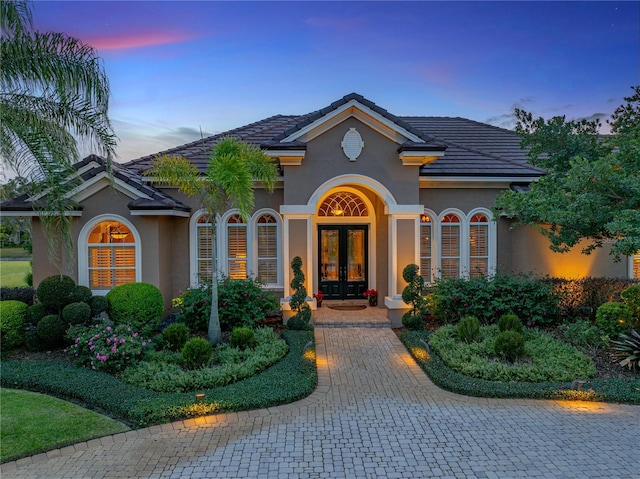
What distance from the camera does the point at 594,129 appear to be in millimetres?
9977

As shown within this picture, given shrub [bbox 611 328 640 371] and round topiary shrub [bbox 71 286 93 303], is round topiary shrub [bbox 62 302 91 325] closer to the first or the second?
round topiary shrub [bbox 71 286 93 303]

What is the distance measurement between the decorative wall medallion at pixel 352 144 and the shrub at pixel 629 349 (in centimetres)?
794

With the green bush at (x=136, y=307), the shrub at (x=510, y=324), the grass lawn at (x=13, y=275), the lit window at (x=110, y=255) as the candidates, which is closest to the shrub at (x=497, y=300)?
the shrub at (x=510, y=324)

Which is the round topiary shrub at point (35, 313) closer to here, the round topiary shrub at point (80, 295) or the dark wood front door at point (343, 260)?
the round topiary shrub at point (80, 295)

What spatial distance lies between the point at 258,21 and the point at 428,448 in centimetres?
1236

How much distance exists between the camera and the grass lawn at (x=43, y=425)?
16.9 ft

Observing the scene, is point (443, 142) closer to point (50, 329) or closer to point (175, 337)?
point (175, 337)

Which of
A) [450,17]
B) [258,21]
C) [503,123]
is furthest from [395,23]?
[503,123]

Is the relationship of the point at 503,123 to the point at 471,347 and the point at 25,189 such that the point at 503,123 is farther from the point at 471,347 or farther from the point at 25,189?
the point at 25,189

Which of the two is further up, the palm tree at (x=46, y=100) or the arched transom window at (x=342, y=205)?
the palm tree at (x=46, y=100)

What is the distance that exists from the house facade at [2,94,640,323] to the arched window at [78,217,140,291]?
3 cm

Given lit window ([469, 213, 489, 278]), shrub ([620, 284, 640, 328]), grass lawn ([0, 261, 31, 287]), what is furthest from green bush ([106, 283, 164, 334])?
shrub ([620, 284, 640, 328])

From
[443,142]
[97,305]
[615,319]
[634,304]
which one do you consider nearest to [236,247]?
[97,305]

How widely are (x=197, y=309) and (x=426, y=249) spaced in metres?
7.81
